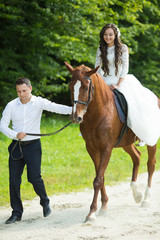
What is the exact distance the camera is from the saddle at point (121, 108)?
5711mm

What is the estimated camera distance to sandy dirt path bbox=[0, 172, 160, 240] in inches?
177

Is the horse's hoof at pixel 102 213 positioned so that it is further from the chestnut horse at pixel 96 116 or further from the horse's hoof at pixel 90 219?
the horse's hoof at pixel 90 219

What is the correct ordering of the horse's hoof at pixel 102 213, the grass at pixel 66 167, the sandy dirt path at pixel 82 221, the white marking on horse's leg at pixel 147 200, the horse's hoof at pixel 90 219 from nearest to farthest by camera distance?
the sandy dirt path at pixel 82 221
the horse's hoof at pixel 90 219
the horse's hoof at pixel 102 213
the white marking on horse's leg at pixel 147 200
the grass at pixel 66 167

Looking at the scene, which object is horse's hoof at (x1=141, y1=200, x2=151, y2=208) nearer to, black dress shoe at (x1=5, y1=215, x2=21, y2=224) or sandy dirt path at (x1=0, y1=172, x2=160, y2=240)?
sandy dirt path at (x1=0, y1=172, x2=160, y2=240)

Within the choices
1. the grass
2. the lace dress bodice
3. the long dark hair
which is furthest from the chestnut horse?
the grass

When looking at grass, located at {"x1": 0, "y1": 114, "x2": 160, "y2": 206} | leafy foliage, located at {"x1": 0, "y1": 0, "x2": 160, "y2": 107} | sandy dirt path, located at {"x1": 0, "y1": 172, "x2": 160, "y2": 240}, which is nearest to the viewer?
sandy dirt path, located at {"x1": 0, "y1": 172, "x2": 160, "y2": 240}

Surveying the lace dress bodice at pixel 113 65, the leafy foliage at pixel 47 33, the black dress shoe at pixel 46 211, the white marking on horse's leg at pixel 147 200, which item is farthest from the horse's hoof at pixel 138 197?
the leafy foliage at pixel 47 33

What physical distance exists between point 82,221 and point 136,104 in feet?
6.70

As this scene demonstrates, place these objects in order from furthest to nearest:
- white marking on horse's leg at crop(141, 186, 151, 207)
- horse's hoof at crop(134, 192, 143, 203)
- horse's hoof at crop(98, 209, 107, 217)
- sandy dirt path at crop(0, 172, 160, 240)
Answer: horse's hoof at crop(134, 192, 143, 203) < white marking on horse's leg at crop(141, 186, 151, 207) < horse's hoof at crop(98, 209, 107, 217) < sandy dirt path at crop(0, 172, 160, 240)

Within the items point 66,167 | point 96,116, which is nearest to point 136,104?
point 96,116

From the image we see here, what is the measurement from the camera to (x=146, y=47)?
20031 millimetres

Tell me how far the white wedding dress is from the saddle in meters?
0.06

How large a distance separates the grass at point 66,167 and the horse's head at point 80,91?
2294 mm

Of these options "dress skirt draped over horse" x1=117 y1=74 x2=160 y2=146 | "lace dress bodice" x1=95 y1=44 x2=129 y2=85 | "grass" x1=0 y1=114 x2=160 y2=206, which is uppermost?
"lace dress bodice" x1=95 y1=44 x2=129 y2=85
